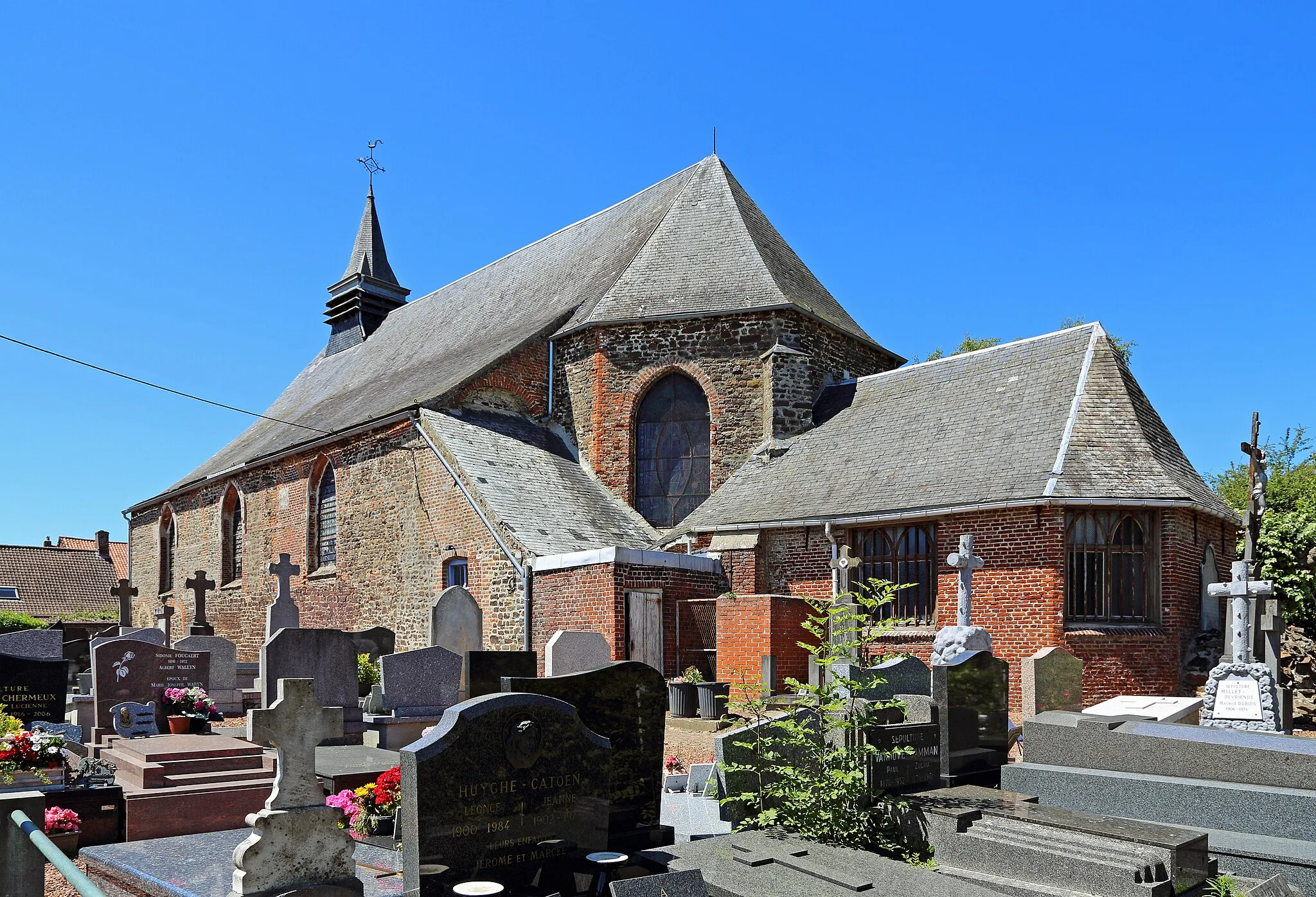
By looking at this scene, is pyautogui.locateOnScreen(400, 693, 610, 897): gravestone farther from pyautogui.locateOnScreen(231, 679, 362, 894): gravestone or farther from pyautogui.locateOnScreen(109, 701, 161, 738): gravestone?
pyautogui.locateOnScreen(109, 701, 161, 738): gravestone

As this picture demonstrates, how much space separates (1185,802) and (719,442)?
1342 cm

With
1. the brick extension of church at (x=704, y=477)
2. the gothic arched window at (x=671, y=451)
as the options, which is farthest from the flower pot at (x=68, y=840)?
the gothic arched window at (x=671, y=451)

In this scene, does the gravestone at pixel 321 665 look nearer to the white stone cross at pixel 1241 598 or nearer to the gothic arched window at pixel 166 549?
the white stone cross at pixel 1241 598

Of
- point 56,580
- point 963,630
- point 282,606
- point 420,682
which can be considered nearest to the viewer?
point 420,682

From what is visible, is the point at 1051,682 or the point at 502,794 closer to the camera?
the point at 502,794

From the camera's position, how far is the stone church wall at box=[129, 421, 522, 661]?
58.8 ft

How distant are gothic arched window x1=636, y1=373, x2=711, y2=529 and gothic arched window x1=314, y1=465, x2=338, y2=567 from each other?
7.51 meters

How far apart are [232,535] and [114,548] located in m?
22.3

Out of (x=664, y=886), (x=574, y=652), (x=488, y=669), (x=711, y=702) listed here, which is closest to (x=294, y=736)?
(x=664, y=886)

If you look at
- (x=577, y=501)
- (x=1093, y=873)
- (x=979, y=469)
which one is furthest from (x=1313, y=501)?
(x=1093, y=873)

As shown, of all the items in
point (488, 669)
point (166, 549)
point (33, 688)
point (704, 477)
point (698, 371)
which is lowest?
point (33, 688)

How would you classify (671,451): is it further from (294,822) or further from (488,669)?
(294,822)

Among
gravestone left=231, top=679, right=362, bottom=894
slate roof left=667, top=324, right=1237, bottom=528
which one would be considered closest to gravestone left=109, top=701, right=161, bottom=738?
gravestone left=231, top=679, right=362, bottom=894

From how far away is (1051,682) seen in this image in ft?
36.6
